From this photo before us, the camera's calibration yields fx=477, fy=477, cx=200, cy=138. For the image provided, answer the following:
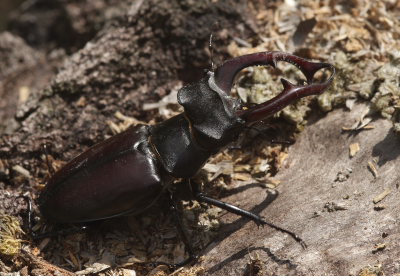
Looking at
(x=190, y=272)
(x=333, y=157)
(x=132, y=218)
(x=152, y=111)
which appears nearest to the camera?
(x=190, y=272)

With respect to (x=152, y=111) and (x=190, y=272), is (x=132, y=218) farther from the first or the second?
(x=152, y=111)

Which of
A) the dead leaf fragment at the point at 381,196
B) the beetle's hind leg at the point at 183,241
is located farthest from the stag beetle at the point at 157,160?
the dead leaf fragment at the point at 381,196

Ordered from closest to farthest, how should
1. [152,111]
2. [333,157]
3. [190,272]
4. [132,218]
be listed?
[190,272] < [333,157] < [132,218] < [152,111]

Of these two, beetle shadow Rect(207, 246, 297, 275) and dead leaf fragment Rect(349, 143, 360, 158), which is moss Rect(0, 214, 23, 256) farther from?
dead leaf fragment Rect(349, 143, 360, 158)

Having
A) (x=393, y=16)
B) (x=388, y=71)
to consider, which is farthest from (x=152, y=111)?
(x=393, y=16)

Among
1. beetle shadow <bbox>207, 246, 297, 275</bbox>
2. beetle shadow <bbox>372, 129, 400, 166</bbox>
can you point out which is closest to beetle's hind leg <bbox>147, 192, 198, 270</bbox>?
beetle shadow <bbox>207, 246, 297, 275</bbox>

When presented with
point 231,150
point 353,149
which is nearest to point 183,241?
point 231,150

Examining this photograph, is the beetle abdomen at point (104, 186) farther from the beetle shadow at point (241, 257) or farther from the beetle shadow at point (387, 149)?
the beetle shadow at point (387, 149)

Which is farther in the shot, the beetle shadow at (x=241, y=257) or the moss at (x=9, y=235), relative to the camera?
the moss at (x=9, y=235)
